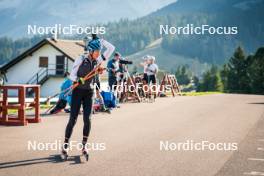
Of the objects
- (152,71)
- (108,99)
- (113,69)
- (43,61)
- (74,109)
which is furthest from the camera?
(43,61)

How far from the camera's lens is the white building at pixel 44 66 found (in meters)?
59.3

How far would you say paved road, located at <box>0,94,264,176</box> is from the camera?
6863mm

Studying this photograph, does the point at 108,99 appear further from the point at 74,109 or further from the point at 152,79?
the point at 74,109

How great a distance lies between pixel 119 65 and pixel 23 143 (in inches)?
442

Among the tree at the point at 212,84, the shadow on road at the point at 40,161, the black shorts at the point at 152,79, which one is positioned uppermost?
the tree at the point at 212,84

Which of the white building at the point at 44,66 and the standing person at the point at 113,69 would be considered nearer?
the standing person at the point at 113,69

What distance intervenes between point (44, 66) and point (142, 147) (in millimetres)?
52796

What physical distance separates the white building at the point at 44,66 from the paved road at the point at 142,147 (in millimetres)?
45524

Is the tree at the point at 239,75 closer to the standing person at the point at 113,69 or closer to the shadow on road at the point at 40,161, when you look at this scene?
the standing person at the point at 113,69

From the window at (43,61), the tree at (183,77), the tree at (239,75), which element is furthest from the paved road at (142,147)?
the tree at (183,77)

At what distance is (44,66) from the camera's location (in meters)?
60.2

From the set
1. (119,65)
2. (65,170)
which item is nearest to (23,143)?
(65,170)

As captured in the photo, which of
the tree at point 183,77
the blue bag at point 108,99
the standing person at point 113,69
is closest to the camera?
the blue bag at point 108,99

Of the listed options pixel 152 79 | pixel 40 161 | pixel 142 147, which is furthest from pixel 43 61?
pixel 40 161
